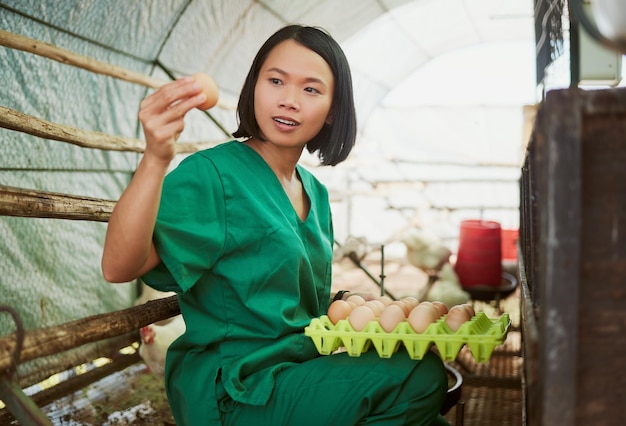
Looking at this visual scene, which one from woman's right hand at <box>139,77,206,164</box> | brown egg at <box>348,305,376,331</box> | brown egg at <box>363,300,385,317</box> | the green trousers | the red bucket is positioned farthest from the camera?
the red bucket

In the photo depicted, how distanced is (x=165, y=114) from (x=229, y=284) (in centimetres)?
53

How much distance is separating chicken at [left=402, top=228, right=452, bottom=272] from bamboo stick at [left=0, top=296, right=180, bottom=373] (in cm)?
342

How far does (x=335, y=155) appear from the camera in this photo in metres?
2.27

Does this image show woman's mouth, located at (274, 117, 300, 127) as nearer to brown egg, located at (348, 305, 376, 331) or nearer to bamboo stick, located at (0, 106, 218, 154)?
brown egg, located at (348, 305, 376, 331)

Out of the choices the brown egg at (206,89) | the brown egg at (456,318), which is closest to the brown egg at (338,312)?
the brown egg at (456,318)

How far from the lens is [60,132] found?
287cm

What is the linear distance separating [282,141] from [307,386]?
2.14ft

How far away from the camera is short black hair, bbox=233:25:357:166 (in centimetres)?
195

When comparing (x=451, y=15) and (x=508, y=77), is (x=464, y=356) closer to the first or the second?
(x=451, y=15)

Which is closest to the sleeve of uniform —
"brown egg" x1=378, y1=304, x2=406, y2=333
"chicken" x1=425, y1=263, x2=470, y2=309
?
"brown egg" x1=378, y1=304, x2=406, y2=333

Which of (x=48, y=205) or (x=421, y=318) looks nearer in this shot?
(x=421, y=318)

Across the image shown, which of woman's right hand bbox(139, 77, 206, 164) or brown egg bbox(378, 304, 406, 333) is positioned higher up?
woman's right hand bbox(139, 77, 206, 164)

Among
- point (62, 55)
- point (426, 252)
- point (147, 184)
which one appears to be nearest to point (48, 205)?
point (147, 184)

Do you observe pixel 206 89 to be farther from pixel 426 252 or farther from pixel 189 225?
pixel 426 252
